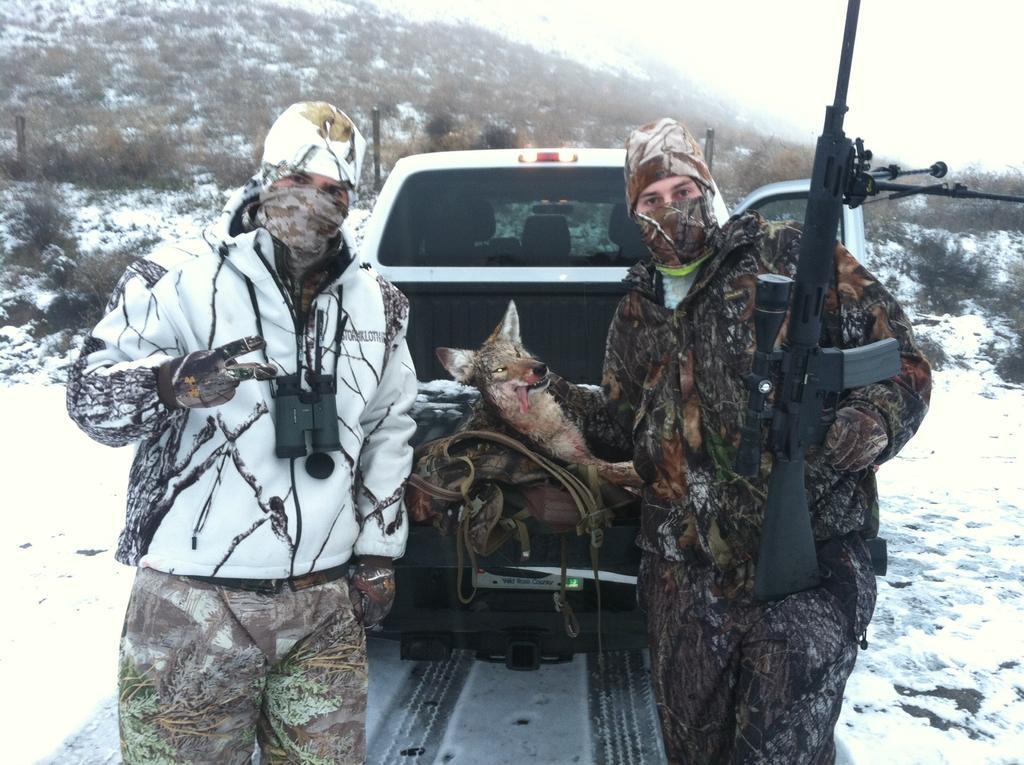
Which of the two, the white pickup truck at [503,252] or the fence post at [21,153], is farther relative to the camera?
the fence post at [21,153]

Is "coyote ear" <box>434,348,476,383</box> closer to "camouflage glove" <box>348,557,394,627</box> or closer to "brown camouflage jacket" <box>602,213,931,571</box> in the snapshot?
"brown camouflage jacket" <box>602,213,931,571</box>

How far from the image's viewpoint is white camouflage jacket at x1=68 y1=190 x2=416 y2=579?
6.42ft

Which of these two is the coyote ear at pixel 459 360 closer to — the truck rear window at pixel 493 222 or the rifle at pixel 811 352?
the truck rear window at pixel 493 222

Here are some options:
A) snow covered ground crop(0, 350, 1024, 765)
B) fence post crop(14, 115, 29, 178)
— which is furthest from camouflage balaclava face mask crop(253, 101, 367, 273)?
fence post crop(14, 115, 29, 178)

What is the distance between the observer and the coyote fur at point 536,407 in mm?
2893

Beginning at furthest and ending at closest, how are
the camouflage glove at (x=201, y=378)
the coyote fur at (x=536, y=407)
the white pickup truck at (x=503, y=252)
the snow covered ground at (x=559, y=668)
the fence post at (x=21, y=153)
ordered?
the fence post at (x=21, y=153), the white pickup truck at (x=503, y=252), the snow covered ground at (x=559, y=668), the coyote fur at (x=536, y=407), the camouflage glove at (x=201, y=378)

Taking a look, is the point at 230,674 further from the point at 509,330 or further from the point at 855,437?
the point at 509,330

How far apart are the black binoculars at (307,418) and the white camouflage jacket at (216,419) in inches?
1.1

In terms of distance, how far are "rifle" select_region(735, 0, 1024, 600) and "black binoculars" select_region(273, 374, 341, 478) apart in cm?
98

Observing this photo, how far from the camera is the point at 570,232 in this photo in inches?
178

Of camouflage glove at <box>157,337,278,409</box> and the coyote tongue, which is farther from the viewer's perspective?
the coyote tongue

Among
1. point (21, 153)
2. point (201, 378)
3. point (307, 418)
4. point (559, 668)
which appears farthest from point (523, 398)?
point (21, 153)

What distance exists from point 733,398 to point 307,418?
1.08 m

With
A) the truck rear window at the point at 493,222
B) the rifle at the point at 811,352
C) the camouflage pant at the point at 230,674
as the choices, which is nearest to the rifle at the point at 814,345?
the rifle at the point at 811,352
